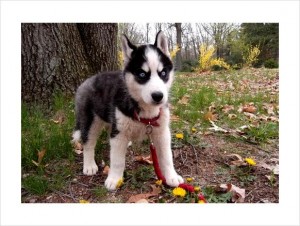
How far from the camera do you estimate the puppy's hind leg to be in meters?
2.93

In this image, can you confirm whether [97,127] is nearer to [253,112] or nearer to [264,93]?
[253,112]

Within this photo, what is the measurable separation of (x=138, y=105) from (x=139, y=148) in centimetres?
76

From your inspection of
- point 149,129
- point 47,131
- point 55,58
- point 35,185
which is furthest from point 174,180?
point 55,58

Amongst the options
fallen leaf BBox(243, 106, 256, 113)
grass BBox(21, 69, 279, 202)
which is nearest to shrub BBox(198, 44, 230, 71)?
grass BBox(21, 69, 279, 202)

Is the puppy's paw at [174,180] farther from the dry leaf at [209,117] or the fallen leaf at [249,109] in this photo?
the fallen leaf at [249,109]

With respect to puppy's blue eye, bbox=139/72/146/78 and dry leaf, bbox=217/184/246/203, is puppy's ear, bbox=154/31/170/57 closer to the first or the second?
puppy's blue eye, bbox=139/72/146/78

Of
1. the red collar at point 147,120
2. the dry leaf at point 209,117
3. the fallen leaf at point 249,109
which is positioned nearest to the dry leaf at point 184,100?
the dry leaf at point 209,117

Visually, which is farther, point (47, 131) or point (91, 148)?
point (47, 131)

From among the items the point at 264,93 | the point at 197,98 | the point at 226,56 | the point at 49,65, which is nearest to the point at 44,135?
the point at 49,65

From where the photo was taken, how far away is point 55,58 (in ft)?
12.4

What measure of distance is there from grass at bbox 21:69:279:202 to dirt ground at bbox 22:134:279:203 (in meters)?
0.02

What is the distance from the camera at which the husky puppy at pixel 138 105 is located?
245 cm

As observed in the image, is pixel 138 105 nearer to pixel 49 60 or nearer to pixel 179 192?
pixel 179 192

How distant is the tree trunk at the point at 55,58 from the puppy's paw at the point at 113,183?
1644mm
